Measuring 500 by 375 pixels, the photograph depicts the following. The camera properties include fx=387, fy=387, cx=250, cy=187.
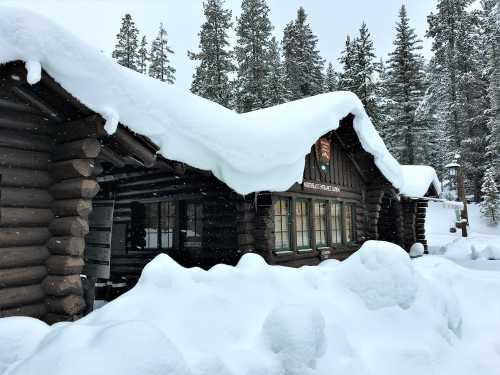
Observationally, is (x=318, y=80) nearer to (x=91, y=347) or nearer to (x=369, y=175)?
(x=369, y=175)

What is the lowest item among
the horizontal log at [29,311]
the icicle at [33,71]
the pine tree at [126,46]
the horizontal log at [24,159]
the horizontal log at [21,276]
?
the horizontal log at [29,311]

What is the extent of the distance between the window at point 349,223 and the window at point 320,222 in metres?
1.65

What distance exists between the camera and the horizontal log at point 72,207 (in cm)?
561

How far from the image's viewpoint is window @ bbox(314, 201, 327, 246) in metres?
12.4

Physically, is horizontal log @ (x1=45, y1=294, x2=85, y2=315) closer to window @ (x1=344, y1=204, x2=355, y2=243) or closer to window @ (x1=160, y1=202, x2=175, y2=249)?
window @ (x1=160, y1=202, x2=175, y2=249)

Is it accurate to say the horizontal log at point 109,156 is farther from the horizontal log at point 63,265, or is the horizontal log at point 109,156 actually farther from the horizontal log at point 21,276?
the horizontal log at point 21,276

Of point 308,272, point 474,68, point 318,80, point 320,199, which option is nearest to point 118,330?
point 308,272

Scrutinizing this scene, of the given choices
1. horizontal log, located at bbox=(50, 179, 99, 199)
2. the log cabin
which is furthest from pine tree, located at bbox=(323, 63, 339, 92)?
horizontal log, located at bbox=(50, 179, 99, 199)

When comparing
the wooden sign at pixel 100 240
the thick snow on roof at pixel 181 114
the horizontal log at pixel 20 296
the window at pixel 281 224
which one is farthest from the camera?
the window at pixel 281 224

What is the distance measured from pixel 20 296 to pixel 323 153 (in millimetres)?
9398

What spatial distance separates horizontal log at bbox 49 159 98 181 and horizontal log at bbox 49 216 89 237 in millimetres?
627

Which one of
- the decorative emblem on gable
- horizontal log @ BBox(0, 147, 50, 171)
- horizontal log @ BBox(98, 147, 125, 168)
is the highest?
the decorative emblem on gable

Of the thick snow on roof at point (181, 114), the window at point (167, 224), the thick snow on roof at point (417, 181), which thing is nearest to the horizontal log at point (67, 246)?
the thick snow on roof at point (181, 114)

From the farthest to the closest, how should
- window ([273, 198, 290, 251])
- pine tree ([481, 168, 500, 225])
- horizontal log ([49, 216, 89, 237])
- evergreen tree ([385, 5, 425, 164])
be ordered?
evergreen tree ([385, 5, 425, 164]) < pine tree ([481, 168, 500, 225]) < window ([273, 198, 290, 251]) < horizontal log ([49, 216, 89, 237])
